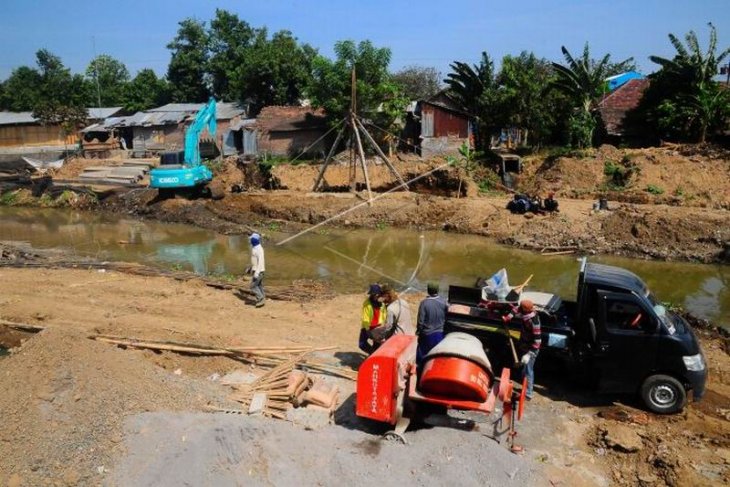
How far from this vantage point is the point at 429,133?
33.8 metres

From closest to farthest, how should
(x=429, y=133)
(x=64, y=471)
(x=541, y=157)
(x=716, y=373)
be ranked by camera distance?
(x=64, y=471)
(x=716, y=373)
(x=541, y=157)
(x=429, y=133)

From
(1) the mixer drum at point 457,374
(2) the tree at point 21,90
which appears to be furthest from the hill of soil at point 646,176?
(2) the tree at point 21,90

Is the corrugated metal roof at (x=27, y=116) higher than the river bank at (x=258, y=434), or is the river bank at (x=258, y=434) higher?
the corrugated metal roof at (x=27, y=116)

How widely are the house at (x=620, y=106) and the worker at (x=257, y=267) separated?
23.6 m

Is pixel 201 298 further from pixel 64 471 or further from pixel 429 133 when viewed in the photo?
pixel 429 133

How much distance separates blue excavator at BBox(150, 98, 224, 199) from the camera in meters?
27.0

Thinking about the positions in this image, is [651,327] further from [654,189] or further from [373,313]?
[654,189]

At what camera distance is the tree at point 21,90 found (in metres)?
56.2

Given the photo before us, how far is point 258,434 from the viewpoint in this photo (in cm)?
699

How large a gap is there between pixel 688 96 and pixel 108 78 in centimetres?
5854

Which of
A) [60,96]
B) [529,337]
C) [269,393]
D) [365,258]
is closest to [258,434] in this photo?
[269,393]

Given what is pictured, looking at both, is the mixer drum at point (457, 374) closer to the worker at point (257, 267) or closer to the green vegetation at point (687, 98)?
the worker at point (257, 267)

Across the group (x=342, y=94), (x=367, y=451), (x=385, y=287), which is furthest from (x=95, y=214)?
(x=367, y=451)

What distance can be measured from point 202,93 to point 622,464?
5021 centimetres
